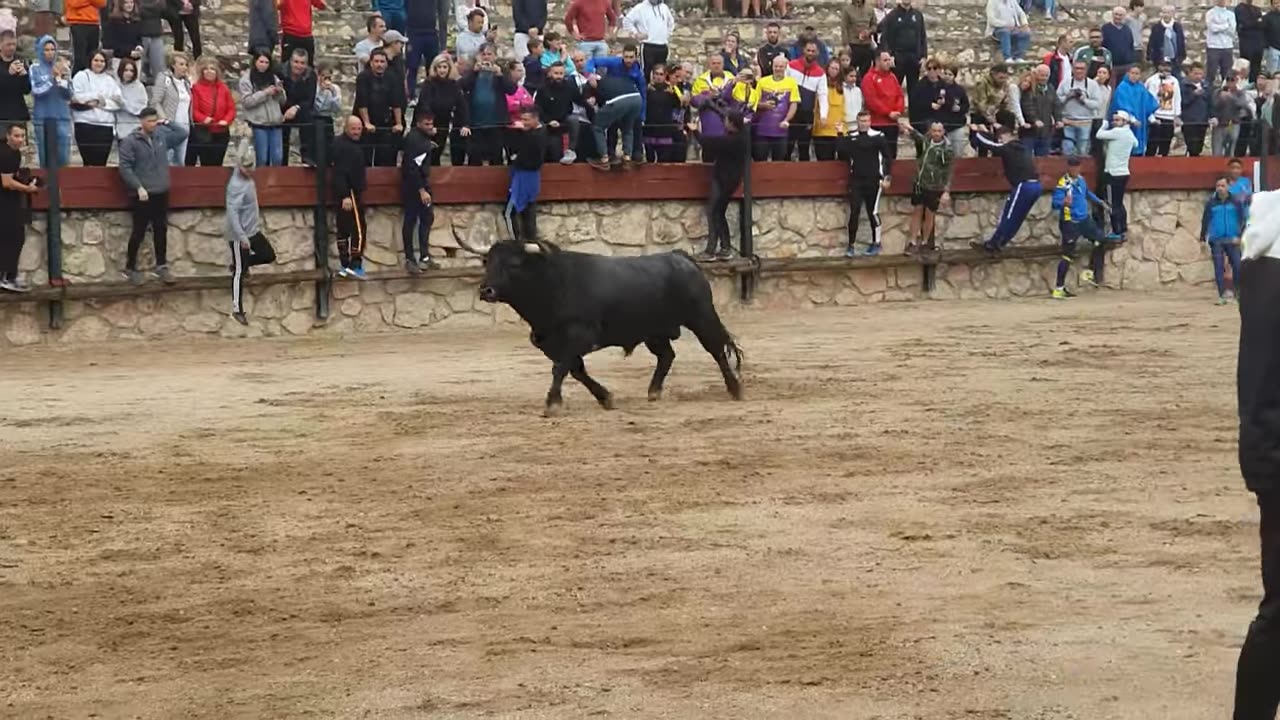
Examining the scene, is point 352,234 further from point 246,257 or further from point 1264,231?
point 1264,231

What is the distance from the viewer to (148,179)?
17047 mm

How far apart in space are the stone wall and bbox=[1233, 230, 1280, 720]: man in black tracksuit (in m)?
13.5

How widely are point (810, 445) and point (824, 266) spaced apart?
29.0 feet

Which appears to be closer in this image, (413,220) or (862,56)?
(413,220)

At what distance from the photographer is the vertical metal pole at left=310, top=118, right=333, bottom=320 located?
18.2m

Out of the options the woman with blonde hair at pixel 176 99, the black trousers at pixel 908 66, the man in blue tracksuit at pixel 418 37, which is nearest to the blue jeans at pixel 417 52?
the man in blue tracksuit at pixel 418 37

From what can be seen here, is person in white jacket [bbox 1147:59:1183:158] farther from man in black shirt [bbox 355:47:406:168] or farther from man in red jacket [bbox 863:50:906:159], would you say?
man in black shirt [bbox 355:47:406:168]

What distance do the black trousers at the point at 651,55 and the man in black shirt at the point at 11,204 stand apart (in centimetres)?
627

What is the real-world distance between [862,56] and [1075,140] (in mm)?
2608

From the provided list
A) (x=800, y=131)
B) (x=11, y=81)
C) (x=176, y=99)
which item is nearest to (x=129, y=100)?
(x=176, y=99)

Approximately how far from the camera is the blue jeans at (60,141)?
17.0 meters

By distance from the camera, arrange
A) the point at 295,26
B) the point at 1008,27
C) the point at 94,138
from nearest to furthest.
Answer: the point at 94,138 < the point at 295,26 < the point at 1008,27

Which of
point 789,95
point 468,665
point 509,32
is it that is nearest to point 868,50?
point 789,95

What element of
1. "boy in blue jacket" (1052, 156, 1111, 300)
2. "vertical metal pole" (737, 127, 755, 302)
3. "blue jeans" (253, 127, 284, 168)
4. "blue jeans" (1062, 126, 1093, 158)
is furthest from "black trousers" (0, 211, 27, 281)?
"blue jeans" (1062, 126, 1093, 158)
